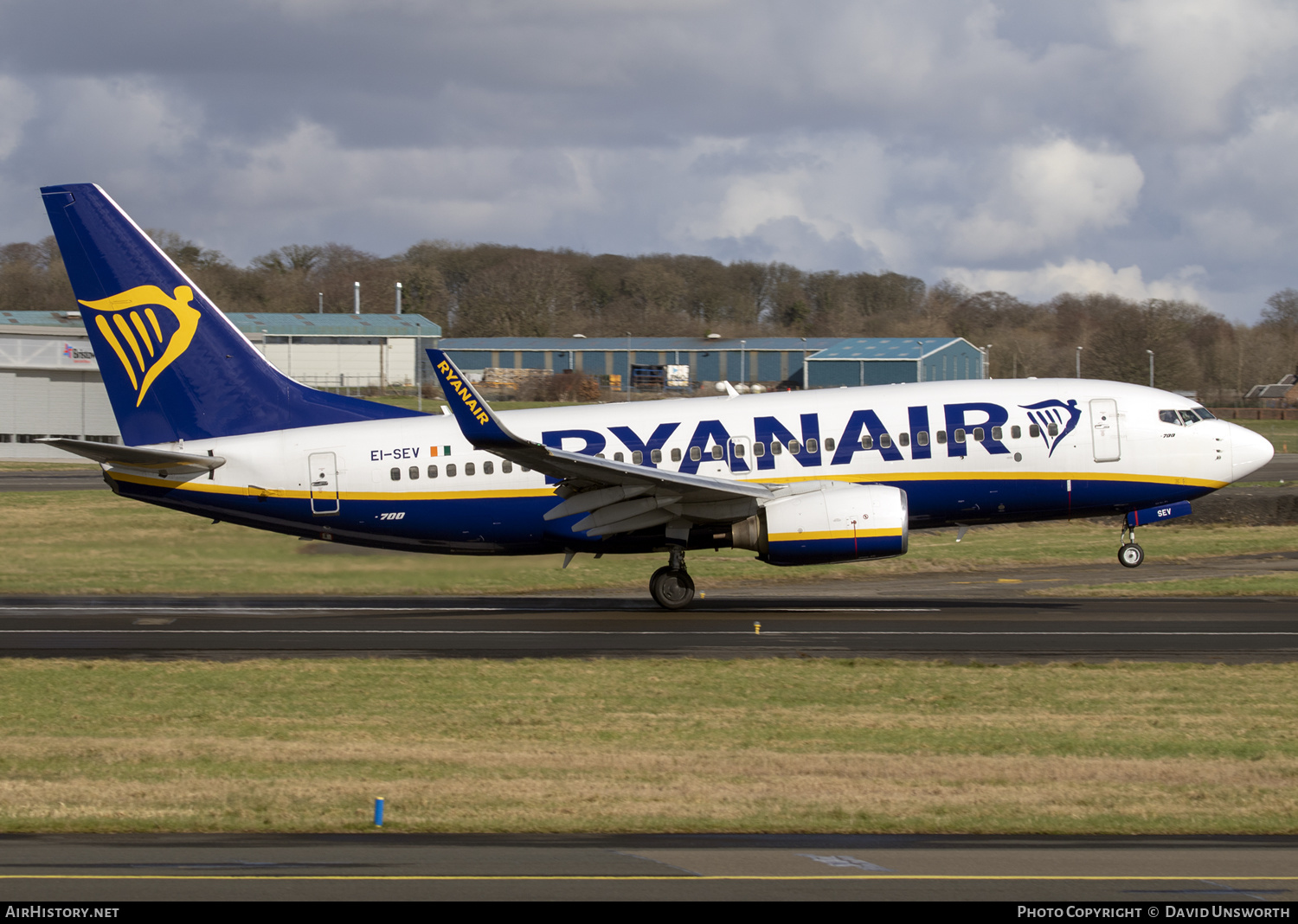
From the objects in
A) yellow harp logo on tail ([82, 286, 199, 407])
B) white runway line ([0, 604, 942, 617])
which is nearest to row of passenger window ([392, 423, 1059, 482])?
white runway line ([0, 604, 942, 617])

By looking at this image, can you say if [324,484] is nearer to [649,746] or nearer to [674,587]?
[674,587]

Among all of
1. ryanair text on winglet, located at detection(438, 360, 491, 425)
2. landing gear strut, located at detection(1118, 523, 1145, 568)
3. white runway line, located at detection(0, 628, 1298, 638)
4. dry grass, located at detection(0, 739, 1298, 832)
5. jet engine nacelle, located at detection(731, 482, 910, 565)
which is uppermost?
ryanair text on winglet, located at detection(438, 360, 491, 425)

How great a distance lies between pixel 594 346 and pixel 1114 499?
9862 cm

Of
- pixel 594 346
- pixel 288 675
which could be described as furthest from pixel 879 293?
pixel 288 675

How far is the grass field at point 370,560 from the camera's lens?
28594 mm

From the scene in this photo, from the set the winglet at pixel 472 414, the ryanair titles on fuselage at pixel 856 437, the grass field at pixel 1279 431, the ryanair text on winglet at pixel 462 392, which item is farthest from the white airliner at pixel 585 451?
the grass field at pixel 1279 431

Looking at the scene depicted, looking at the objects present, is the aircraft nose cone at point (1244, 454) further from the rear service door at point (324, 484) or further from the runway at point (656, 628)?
the rear service door at point (324, 484)

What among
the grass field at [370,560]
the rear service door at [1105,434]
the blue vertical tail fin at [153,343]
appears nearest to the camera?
the blue vertical tail fin at [153,343]

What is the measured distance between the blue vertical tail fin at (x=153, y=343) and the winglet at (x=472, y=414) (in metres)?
5.59

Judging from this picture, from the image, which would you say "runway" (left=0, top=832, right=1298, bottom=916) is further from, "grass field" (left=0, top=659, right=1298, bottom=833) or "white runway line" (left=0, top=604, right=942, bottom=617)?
"white runway line" (left=0, top=604, right=942, bottom=617)

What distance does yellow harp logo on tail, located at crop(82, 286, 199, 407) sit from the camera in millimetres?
26531

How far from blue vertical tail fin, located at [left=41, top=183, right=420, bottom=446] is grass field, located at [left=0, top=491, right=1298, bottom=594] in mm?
3619

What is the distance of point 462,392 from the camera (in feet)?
74.7

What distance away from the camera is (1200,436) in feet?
88.2
